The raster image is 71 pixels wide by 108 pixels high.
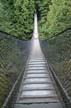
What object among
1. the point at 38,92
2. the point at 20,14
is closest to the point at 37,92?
the point at 38,92

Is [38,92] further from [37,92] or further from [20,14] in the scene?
[20,14]

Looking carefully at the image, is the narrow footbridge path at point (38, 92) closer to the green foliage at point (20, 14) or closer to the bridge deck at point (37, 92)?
the bridge deck at point (37, 92)

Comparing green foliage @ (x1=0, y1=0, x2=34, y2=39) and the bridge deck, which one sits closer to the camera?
the bridge deck

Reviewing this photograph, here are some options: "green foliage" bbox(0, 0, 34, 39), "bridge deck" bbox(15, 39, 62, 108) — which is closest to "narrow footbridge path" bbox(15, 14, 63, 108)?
"bridge deck" bbox(15, 39, 62, 108)

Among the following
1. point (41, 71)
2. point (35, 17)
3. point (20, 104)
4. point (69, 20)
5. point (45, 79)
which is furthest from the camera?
point (35, 17)

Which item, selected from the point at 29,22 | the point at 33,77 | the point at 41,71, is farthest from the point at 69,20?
the point at 29,22

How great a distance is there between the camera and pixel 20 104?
22.4ft

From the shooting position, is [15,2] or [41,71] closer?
[41,71]

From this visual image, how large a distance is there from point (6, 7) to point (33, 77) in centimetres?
2863

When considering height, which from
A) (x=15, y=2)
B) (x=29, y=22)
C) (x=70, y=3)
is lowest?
(x=29, y=22)

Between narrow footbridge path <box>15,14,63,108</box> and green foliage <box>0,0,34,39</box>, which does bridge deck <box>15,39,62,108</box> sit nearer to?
narrow footbridge path <box>15,14,63,108</box>

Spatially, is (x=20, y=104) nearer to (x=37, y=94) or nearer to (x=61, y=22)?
(x=37, y=94)

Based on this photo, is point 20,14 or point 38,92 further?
point 20,14

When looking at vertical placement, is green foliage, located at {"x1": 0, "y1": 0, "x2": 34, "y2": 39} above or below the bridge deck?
below
